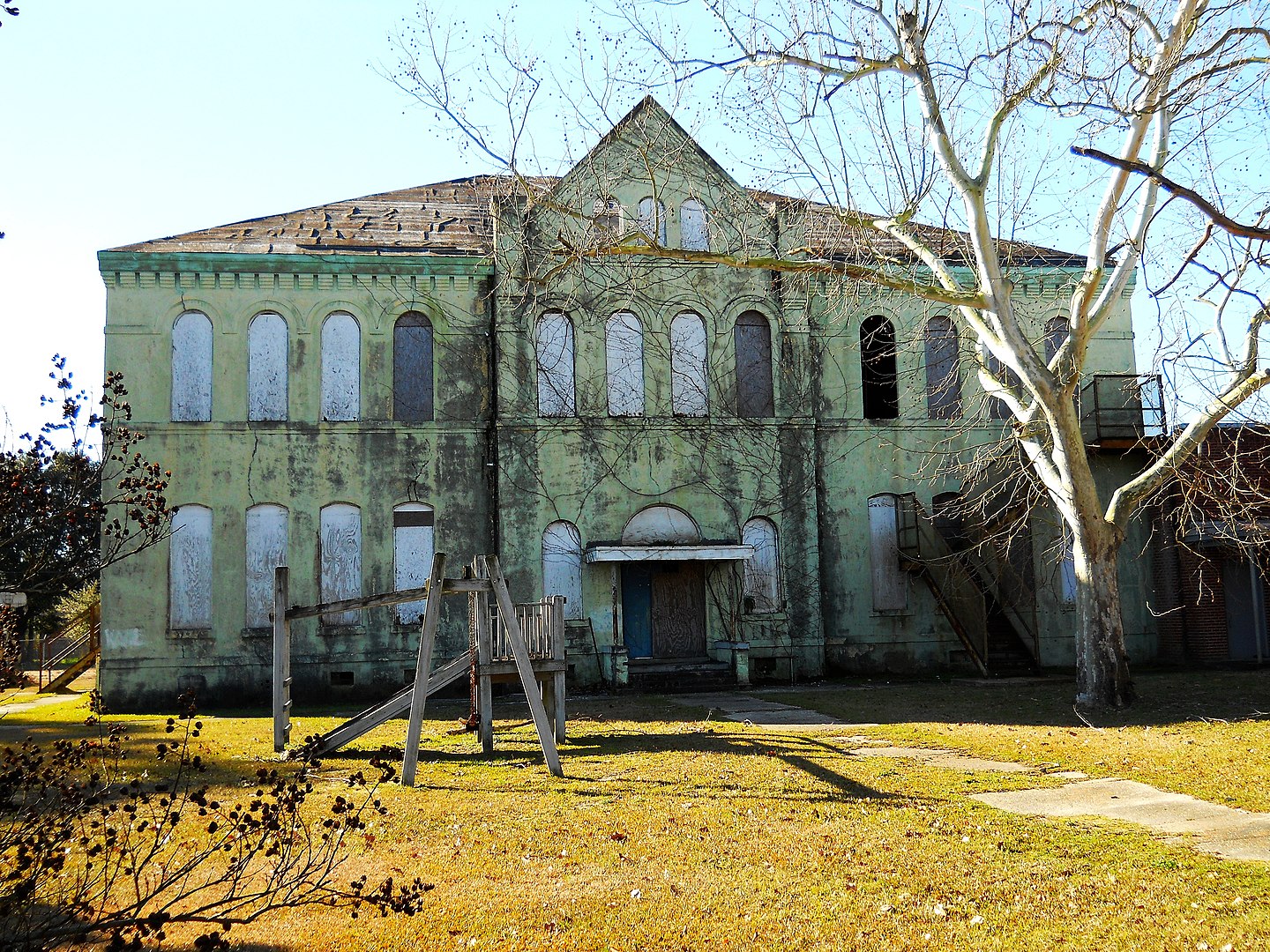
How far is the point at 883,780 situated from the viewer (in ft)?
32.2

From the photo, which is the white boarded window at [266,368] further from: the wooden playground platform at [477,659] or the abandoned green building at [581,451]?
the wooden playground platform at [477,659]

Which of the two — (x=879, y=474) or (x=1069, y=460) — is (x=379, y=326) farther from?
(x=1069, y=460)

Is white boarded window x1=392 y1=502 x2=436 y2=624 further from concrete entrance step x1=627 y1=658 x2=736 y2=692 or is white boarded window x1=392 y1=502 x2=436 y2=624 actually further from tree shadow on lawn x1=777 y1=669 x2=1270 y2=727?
tree shadow on lawn x1=777 y1=669 x2=1270 y2=727

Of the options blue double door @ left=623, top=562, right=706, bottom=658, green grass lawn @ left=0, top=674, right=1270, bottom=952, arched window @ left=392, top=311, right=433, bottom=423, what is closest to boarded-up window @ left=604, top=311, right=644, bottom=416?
blue double door @ left=623, top=562, right=706, bottom=658

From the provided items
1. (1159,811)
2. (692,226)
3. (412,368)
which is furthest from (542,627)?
(692,226)

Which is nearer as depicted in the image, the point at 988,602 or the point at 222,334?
the point at 222,334

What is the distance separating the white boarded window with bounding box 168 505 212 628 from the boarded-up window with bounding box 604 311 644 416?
832cm

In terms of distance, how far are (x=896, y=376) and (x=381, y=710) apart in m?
15.3

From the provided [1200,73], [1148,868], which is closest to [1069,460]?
[1200,73]

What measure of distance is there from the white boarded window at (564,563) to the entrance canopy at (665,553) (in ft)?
1.33

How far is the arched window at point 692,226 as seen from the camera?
22.5 meters

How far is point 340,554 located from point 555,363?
566cm

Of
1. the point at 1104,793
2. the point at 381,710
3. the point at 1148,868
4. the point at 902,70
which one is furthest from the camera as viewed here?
the point at 902,70

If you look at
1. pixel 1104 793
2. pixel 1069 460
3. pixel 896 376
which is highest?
pixel 896 376
